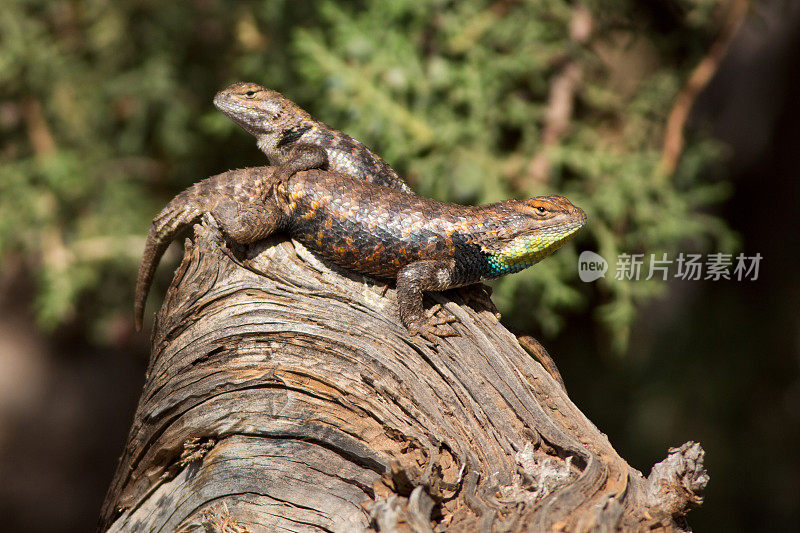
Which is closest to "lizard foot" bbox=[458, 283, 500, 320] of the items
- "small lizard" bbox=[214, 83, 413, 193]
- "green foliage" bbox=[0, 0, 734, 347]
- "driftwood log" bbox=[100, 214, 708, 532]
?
"driftwood log" bbox=[100, 214, 708, 532]

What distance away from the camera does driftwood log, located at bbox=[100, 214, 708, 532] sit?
2.94m

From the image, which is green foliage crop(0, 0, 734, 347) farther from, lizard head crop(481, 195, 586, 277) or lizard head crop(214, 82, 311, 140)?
lizard head crop(481, 195, 586, 277)

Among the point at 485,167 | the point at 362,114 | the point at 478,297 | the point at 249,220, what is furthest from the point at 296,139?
the point at 485,167

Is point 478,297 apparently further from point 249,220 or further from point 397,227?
point 249,220

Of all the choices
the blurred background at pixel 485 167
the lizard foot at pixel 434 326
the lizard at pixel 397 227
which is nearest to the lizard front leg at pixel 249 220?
the lizard at pixel 397 227

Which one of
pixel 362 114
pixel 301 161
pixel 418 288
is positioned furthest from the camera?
pixel 362 114

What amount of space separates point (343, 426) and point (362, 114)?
268 centimetres

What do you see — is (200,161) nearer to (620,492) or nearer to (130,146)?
(130,146)

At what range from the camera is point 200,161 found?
6.32m

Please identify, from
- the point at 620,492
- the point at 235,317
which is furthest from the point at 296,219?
the point at 620,492

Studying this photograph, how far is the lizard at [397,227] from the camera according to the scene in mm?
3518

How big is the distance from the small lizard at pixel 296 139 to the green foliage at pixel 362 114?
4.15 ft

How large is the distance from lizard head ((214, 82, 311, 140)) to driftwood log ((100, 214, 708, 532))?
27.4 inches

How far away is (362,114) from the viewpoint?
536 centimetres
